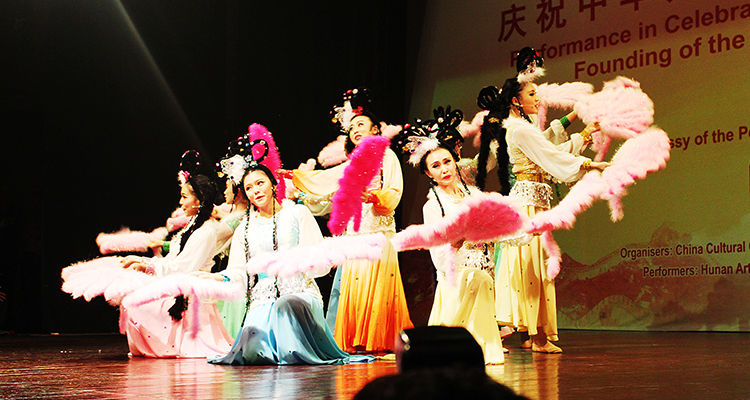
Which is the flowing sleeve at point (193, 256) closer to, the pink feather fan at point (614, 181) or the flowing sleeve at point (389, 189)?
the flowing sleeve at point (389, 189)

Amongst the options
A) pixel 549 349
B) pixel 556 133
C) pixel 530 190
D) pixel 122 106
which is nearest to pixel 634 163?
pixel 530 190

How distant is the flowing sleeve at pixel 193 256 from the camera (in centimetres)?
474

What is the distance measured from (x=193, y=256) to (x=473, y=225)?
2.01m

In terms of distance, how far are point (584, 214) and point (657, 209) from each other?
77 cm

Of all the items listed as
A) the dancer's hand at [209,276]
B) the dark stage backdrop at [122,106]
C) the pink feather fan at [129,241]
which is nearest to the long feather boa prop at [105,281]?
the dancer's hand at [209,276]

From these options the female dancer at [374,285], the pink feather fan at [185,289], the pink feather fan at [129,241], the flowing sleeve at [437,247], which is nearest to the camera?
the flowing sleeve at [437,247]

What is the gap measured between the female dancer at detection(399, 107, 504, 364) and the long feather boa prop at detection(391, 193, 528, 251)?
12 centimetres

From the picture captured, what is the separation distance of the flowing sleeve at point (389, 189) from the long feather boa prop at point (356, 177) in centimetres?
44

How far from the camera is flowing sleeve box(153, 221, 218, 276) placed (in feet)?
15.6

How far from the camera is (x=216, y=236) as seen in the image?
492cm

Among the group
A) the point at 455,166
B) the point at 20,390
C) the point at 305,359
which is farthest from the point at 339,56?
the point at 20,390

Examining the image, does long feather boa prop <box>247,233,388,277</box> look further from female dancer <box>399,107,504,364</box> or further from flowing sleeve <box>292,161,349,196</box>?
flowing sleeve <box>292,161,349,196</box>

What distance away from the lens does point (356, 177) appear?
4152 mm

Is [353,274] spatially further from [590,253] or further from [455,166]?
[590,253]
